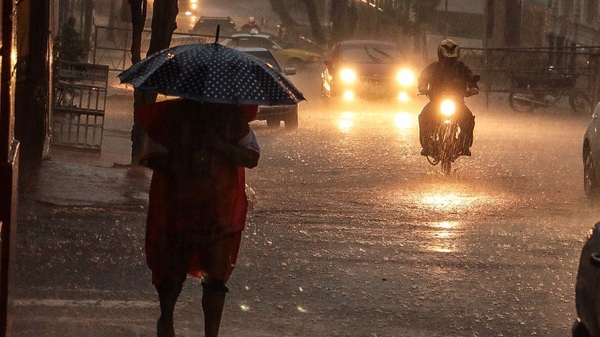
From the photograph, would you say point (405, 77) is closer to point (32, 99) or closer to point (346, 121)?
point (346, 121)

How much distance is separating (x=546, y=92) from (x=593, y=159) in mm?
15705

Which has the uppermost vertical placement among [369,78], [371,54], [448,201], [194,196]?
[371,54]

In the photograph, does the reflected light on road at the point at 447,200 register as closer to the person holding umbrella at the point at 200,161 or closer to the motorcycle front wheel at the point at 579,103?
the person holding umbrella at the point at 200,161

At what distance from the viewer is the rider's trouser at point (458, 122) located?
1677 centimetres

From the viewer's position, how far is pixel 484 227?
1220cm

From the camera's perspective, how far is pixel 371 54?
30328mm

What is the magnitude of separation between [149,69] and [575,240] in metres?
5.77

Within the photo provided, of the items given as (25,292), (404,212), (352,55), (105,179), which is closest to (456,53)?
(404,212)

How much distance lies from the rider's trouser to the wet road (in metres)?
0.51

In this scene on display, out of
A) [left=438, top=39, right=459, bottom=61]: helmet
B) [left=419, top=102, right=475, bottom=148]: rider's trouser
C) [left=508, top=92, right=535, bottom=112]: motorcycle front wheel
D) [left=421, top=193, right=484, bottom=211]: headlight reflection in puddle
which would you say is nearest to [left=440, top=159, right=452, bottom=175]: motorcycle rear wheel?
[left=419, top=102, right=475, bottom=148]: rider's trouser

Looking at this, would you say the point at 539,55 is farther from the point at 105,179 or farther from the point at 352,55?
the point at 105,179

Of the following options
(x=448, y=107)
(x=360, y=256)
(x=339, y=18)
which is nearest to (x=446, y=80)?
(x=448, y=107)

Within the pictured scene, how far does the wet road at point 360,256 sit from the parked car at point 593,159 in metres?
0.26

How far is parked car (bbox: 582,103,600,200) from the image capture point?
1405 cm
